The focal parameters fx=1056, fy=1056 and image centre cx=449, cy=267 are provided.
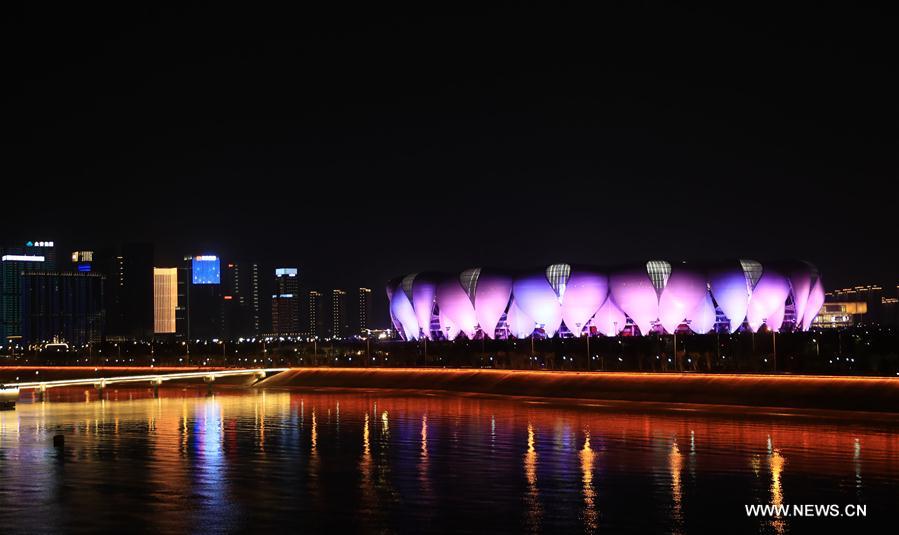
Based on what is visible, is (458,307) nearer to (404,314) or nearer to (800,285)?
(404,314)

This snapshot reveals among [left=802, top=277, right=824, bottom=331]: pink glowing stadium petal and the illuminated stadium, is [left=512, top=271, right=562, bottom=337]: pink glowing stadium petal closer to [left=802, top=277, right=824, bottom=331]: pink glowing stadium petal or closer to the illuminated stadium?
the illuminated stadium

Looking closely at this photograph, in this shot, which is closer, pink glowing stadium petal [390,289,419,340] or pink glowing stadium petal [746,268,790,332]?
pink glowing stadium petal [746,268,790,332]

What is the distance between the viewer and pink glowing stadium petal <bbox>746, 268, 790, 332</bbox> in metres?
103

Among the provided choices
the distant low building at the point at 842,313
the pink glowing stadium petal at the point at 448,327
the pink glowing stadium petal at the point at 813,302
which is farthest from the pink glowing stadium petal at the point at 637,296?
the distant low building at the point at 842,313

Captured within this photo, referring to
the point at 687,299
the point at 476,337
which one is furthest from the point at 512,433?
the point at 476,337

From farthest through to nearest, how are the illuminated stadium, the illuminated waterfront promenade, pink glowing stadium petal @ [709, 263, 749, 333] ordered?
the illuminated stadium < pink glowing stadium petal @ [709, 263, 749, 333] < the illuminated waterfront promenade

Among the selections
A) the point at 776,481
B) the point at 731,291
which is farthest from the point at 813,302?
the point at 776,481

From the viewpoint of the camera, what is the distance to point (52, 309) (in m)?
194

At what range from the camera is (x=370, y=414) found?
4616 cm

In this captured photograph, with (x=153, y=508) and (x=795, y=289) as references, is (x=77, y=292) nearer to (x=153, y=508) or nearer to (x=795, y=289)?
(x=795, y=289)

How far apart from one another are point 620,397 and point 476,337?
6365 cm

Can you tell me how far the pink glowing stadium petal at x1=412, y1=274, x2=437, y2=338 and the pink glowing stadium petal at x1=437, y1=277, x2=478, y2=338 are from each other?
184cm

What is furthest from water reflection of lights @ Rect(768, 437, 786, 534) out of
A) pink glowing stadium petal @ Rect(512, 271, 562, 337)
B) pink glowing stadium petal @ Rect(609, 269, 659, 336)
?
pink glowing stadium petal @ Rect(512, 271, 562, 337)

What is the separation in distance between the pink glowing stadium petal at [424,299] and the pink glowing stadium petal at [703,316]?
92.3ft
